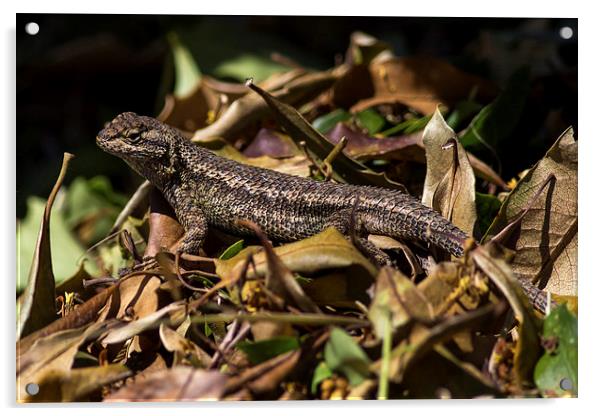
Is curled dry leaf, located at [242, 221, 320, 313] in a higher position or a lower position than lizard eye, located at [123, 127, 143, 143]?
lower

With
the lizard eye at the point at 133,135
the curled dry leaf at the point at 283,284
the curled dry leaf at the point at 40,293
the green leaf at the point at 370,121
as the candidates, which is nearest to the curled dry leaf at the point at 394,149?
the green leaf at the point at 370,121

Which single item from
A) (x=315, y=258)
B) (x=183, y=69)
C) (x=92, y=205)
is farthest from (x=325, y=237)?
(x=183, y=69)

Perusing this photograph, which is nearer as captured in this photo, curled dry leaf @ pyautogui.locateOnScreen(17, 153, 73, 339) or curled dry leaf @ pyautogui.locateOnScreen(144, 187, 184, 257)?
curled dry leaf @ pyautogui.locateOnScreen(17, 153, 73, 339)

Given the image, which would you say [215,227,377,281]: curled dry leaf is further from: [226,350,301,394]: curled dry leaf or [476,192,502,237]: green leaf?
[476,192,502,237]: green leaf

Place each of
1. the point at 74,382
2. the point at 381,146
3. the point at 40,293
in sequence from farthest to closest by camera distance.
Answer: the point at 381,146, the point at 40,293, the point at 74,382

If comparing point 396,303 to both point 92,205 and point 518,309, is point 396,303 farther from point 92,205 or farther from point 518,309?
point 92,205

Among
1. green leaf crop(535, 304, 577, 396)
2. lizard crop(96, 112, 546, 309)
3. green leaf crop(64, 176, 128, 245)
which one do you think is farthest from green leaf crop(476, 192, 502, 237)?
green leaf crop(64, 176, 128, 245)
